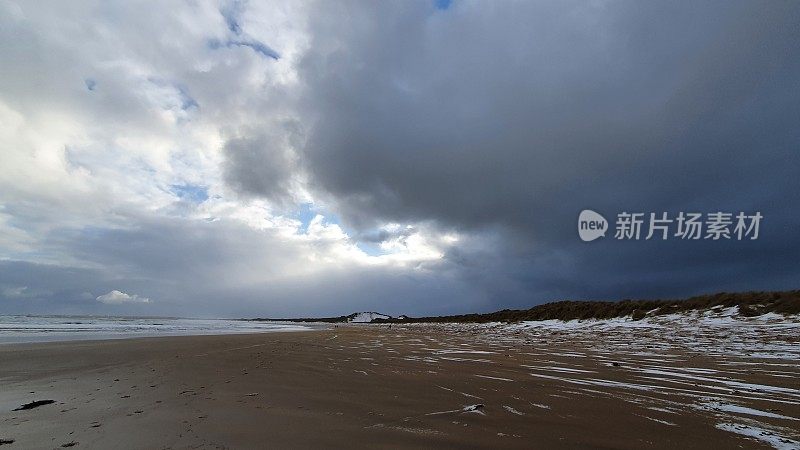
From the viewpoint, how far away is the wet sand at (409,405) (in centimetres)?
296

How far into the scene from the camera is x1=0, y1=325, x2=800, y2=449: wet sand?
2.96 meters

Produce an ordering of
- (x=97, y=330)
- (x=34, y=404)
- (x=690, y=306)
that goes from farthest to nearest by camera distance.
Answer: (x=97, y=330), (x=690, y=306), (x=34, y=404)

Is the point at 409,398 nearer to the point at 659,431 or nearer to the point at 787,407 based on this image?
the point at 659,431

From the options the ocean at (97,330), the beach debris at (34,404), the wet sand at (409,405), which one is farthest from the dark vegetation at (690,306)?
the ocean at (97,330)

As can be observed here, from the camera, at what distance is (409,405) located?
402 cm

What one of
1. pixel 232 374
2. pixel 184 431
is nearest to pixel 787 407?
pixel 184 431

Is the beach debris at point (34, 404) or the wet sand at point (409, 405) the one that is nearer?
the wet sand at point (409, 405)

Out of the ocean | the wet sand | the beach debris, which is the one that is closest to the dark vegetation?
the wet sand

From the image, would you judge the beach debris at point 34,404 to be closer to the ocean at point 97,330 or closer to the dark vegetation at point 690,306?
the ocean at point 97,330

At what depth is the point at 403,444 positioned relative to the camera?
9.15ft

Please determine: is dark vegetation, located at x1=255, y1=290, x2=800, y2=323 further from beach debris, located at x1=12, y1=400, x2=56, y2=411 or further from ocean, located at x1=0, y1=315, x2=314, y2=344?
ocean, located at x1=0, y1=315, x2=314, y2=344

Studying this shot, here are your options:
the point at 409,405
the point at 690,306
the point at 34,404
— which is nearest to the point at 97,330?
the point at 34,404

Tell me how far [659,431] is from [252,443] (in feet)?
10.3

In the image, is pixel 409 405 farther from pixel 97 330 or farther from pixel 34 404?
pixel 97 330
